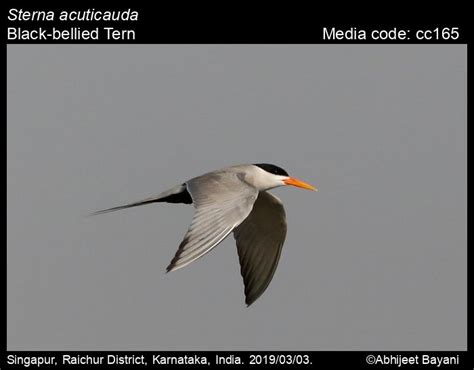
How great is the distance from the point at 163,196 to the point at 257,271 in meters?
1.43

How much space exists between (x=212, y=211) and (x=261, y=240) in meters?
2.82

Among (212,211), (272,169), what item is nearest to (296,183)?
(272,169)

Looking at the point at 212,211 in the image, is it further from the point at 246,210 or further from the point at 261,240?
the point at 261,240

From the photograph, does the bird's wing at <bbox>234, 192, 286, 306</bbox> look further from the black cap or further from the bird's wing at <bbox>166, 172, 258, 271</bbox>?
the bird's wing at <bbox>166, 172, 258, 271</bbox>

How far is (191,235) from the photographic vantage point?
805 cm

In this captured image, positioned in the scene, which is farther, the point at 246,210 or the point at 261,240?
the point at 261,240

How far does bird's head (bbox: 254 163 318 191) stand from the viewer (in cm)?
1091

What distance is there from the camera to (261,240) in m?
11.4

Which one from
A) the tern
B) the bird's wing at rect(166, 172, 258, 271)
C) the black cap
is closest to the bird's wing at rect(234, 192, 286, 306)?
the tern

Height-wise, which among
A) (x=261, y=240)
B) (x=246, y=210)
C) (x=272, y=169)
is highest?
(x=272, y=169)

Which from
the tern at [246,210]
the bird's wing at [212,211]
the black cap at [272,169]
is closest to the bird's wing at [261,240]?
the tern at [246,210]
